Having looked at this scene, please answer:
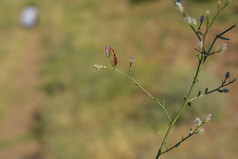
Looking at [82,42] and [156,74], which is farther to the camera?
[82,42]

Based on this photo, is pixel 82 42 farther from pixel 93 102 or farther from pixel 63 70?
pixel 93 102

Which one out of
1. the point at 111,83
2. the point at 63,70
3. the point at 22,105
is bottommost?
the point at 111,83

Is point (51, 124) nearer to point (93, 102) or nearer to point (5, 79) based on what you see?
point (93, 102)

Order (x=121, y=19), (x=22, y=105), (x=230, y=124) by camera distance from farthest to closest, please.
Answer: (x=121, y=19), (x=22, y=105), (x=230, y=124)

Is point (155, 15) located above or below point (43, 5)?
below

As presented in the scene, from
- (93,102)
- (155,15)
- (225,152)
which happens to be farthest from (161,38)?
(225,152)

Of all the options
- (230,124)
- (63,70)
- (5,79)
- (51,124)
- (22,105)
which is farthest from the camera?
(5,79)
